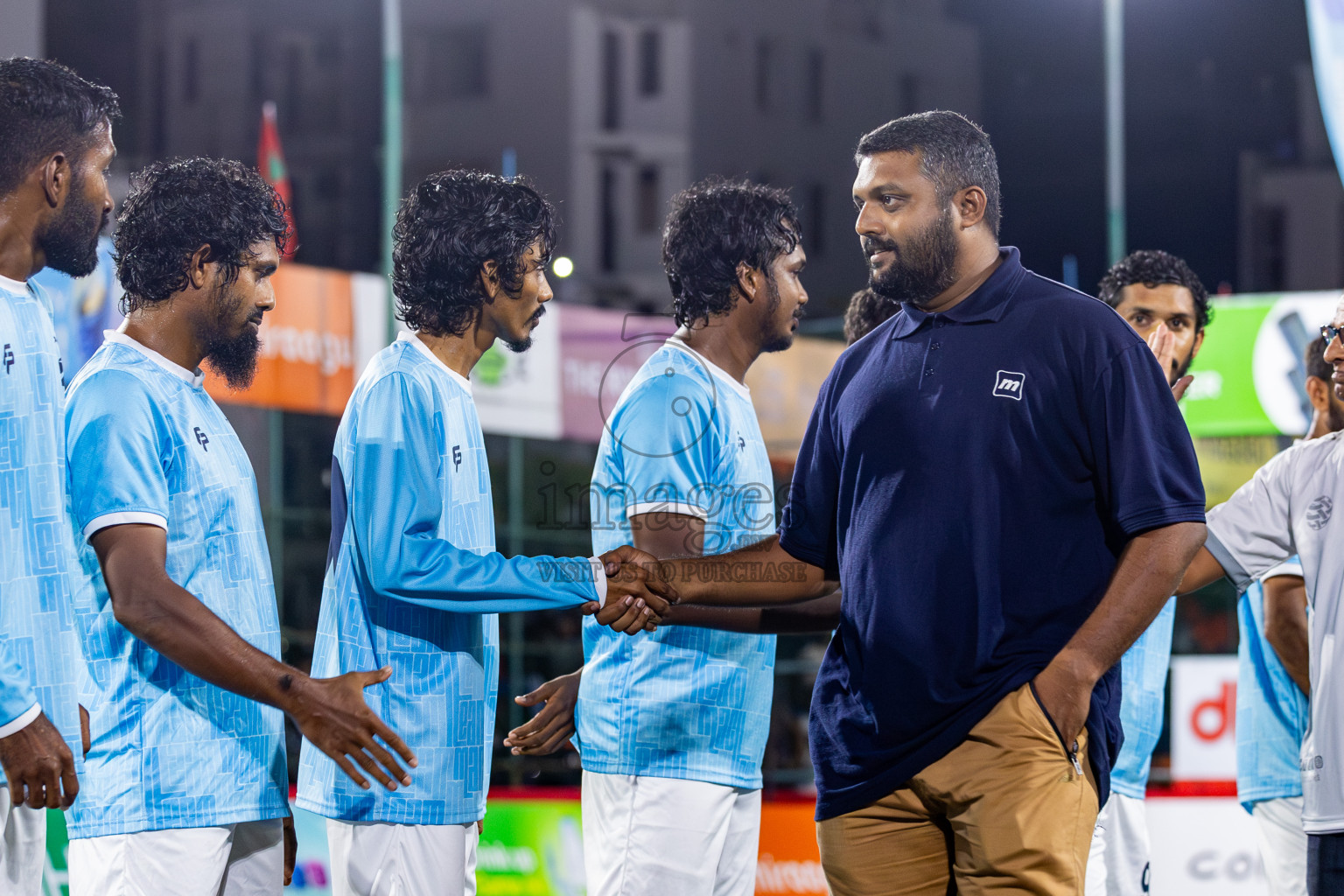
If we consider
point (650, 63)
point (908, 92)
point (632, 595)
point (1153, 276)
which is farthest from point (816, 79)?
point (632, 595)

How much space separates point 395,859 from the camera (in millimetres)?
3193

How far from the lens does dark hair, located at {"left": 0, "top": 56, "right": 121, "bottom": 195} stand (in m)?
2.91

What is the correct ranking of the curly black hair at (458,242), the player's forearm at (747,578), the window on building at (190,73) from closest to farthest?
the player's forearm at (747,578)
the curly black hair at (458,242)
the window on building at (190,73)

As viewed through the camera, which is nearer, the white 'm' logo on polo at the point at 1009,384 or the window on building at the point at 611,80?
the white 'm' logo on polo at the point at 1009,384

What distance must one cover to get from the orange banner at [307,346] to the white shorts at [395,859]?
322 inches

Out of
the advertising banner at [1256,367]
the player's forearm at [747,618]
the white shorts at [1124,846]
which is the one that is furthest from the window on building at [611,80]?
the player's forearm at [747,618]

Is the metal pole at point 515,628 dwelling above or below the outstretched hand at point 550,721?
below

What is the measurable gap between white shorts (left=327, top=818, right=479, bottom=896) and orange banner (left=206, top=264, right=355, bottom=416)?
8.18 m

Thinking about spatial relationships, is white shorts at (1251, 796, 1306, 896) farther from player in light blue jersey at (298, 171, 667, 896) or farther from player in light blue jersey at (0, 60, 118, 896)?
player in light blue jersey at (0, 60, 118, 896)

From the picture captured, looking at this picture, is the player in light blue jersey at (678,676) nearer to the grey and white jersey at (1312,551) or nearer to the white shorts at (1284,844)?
the grey and white jersey at (1312,551)

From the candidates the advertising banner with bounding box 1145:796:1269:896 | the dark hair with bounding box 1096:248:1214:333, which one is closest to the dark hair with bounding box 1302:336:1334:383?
the dark hair with bounding box 1096:248:1214:333

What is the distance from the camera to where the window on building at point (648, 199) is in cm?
3812

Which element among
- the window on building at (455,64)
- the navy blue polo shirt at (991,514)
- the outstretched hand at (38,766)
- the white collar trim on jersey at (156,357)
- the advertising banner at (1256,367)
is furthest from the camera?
the window on building at (455,64)

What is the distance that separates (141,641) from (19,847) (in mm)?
454
